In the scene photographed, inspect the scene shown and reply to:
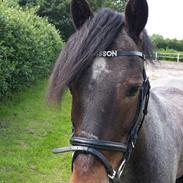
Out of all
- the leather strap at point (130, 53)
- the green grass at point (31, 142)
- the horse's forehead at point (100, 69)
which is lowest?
the green grass at point (31, 142)

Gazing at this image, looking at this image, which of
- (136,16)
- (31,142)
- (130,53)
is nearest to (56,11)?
(31,142)

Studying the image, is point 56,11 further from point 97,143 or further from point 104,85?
point 97,143

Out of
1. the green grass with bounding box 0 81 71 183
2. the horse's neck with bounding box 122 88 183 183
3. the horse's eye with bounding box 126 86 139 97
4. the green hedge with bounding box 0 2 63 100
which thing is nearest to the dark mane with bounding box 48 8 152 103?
the horse's eye with bounding box 126 86 139 97

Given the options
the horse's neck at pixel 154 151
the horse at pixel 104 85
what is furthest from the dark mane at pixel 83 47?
the horse's neck at pixel 154 151

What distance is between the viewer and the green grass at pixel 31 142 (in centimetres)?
533

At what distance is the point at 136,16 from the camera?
2.20m

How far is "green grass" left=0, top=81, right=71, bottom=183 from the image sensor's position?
5332mm

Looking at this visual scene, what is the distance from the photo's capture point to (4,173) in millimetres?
5184

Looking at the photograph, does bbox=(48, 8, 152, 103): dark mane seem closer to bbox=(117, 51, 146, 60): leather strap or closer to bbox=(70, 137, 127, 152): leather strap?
bbox=(117, 51, 146, 60): leather strap

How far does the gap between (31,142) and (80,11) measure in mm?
4755

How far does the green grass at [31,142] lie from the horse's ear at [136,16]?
3137mm

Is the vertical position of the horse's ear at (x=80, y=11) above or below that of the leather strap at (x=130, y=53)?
above

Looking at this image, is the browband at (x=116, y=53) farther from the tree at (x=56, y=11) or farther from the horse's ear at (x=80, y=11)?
the tree at (x=56, y=11)

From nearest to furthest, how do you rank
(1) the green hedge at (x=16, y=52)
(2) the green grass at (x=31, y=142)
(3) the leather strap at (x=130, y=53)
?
(3) the leather strap at (x=130, y=53)
(2) the green grass at (x=31, y=142)
(1) the green hedge at (x=16, y=52)
